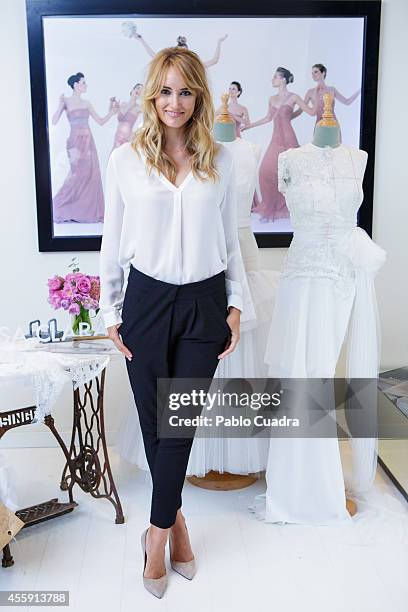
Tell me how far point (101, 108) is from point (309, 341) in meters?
1.45

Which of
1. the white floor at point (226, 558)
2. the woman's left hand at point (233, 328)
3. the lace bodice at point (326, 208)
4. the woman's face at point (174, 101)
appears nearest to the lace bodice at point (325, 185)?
the lace bodice at point (326, 208)

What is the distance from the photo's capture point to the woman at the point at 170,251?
2021 mm

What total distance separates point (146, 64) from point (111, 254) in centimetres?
134

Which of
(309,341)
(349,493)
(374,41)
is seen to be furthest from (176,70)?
(349,493)

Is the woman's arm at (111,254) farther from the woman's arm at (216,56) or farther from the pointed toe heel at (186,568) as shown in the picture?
the woman's arm at (216,56)

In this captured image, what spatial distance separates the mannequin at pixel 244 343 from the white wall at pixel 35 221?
0.45m

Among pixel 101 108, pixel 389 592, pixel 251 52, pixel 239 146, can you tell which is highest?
pixel 251 52

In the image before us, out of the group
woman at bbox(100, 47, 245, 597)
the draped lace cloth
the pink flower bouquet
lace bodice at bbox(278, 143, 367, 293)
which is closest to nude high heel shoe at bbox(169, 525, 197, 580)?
woman at bbox(100, 47, 245, 597)

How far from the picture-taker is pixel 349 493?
2.87 m

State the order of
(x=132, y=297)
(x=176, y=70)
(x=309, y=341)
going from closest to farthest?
(x=176, y=70) < (x=132, y=297) < (x=309, y=341)

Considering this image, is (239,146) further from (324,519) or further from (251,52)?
(324,519)

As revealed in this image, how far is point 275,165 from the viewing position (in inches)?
129

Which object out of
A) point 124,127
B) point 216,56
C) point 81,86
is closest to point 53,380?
point 124,127

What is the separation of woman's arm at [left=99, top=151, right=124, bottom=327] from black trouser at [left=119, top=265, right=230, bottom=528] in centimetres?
6
